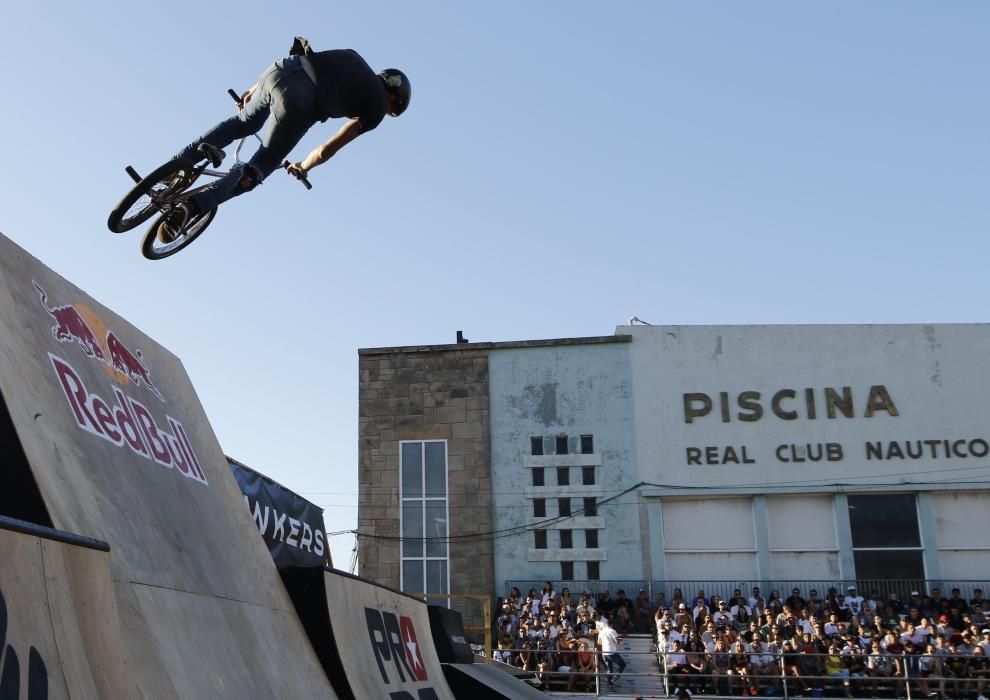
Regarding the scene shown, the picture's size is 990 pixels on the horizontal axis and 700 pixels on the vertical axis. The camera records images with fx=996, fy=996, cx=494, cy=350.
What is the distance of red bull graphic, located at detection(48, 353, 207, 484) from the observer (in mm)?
5289

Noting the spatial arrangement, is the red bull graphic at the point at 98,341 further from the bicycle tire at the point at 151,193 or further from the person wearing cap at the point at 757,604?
the person wearing cap at the point at 757,604

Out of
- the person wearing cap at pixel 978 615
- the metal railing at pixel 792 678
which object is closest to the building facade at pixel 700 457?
the person wearing cap at pixel 978 615

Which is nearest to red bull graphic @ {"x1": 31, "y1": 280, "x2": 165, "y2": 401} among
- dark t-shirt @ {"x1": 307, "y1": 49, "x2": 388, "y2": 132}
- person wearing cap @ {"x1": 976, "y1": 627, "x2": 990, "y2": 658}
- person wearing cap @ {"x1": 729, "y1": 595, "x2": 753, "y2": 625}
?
dark t-shirt @ {"x1": 307, "y1": 49, "x2": 388, "y2": 132}

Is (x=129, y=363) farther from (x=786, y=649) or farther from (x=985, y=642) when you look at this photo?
(x=985, y=642)

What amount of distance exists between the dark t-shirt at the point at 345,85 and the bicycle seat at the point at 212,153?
3.01ft

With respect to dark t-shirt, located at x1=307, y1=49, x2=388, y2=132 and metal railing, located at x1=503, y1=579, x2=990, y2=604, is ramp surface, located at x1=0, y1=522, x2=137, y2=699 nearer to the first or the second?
dark t-shirt, located at x1=307, y1=49, x2=388, y2=132

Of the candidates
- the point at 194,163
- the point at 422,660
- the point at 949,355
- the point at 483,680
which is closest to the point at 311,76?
the point at 194,163

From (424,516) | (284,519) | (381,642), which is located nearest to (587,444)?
(424,516)

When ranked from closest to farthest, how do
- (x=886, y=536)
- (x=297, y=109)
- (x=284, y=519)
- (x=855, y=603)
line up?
1. (x=297, y=109)
2. (x=284, y=519)
3. (x=855, y=603)
4. (x=886, y=536)

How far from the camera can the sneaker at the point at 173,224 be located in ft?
23.9

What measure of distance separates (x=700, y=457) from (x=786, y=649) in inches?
367

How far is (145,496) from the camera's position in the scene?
5410 mm

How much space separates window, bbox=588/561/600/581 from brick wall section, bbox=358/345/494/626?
2.76m

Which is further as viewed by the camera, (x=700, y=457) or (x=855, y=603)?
(x=700, y=457)
